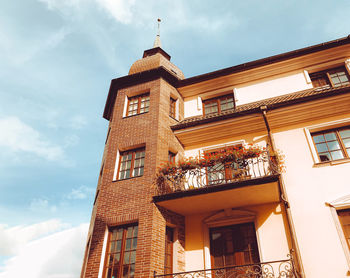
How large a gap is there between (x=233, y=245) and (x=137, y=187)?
3856 millimetres

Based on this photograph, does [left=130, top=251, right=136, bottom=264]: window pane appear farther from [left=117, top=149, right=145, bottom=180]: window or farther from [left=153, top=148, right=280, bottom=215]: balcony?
[left=117, top=149, right=145, bottom=180]: window

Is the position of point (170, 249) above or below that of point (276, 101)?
below

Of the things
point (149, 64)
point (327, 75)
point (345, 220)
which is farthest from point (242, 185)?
point (149, 64)

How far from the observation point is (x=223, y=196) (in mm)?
9102

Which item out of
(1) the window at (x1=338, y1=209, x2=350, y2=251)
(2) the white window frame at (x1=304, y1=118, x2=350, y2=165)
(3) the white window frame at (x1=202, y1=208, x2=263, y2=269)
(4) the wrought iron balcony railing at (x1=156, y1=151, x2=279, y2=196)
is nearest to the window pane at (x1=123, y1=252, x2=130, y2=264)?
(4) the wrought iron balcony railing at (x1=156, y1=151, x2=279, y2=196)

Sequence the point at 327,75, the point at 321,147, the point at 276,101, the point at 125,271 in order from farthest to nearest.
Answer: the point at 327,75 → the point at 276,101 → the point at 321,147 → the point at 125,271

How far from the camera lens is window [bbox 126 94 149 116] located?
487 inches

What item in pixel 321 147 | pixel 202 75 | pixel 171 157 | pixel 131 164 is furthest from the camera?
pixel 202 75

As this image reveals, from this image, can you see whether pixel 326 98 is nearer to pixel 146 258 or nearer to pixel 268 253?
pixel 268 253

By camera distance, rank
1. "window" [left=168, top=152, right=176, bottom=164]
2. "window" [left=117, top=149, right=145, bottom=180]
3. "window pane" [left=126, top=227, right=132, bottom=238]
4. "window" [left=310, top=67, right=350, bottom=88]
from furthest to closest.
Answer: "window" [left=310, top=67, right=350, bottom=88]
"window" [left=168, top=152, right=176, bottom=164]
"window" [left=117, top=149, right=145, bottom=180]
"window pane" [left=126, top=227, right=132, bottom=238]

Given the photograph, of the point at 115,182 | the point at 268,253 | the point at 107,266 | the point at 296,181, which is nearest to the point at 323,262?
the point at 268,253

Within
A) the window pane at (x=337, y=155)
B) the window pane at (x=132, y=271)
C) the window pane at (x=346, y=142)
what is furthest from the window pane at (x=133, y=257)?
the window pane at (x=346, y=142)

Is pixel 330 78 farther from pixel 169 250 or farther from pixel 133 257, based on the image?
pixel 133 257

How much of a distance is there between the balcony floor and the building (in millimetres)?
35
